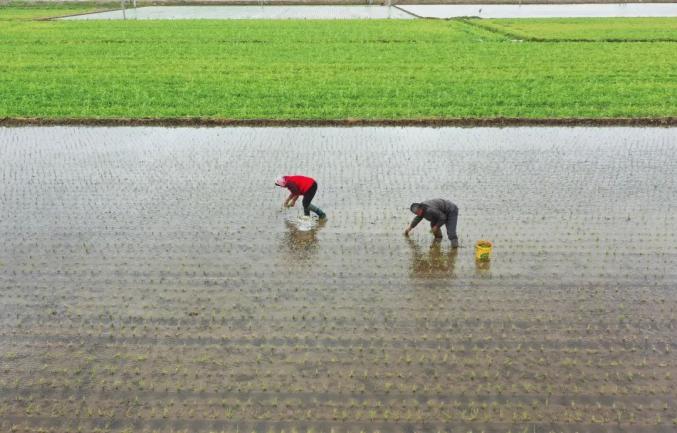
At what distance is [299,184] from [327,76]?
38.7 ft

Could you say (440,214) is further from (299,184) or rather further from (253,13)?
(253,13)

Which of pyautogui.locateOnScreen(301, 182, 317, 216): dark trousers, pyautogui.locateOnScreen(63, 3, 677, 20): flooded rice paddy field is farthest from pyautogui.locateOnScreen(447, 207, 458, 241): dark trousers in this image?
pyautogui.locateOnScreen(63, 3, 677, 20): flooded rice paddy field

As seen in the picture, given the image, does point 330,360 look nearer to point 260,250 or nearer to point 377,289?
point 377,289

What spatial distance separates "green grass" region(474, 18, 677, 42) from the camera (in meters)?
28.9

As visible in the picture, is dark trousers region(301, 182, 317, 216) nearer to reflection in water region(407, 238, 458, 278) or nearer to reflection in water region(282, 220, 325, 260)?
reflection in water region(282, 220, 325, 260)

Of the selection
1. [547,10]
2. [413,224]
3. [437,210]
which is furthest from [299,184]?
[547,10]

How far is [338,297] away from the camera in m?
6.84

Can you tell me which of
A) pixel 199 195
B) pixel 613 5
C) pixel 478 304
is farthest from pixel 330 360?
pixel 613 5

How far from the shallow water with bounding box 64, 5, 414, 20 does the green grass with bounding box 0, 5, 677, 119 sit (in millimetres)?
12210

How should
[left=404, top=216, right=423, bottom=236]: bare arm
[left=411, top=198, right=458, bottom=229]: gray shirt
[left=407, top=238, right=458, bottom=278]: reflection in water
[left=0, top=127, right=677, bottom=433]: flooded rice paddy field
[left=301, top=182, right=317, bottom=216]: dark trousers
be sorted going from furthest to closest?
[left=301, top=182, right=317, bottom=216]: dark trousers → [left=404, top=216, right=423, bottom=236]: bare arm → [left=411, top=198, right=458, bottom=229]: gray shirt → [left=407, top=238, right=458, bottom=278]: reflection in water → [left=0, top=127, right=677, bottom=433]: flooded rice paddy field

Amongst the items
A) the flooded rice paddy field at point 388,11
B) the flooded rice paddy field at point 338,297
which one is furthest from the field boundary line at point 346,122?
the flooded rice paddy field at point 388,11

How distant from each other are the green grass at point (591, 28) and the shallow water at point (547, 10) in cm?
465

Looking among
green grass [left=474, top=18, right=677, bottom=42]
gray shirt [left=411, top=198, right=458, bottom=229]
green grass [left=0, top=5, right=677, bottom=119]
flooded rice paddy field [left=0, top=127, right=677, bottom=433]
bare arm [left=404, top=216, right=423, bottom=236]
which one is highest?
green grass [left=474, top=18, right=677, bottom=42]

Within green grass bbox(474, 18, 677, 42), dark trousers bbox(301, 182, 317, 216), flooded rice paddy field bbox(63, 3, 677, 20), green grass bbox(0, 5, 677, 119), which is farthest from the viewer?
flooded rice paddy field bbox(63, 3, 677, 20)
